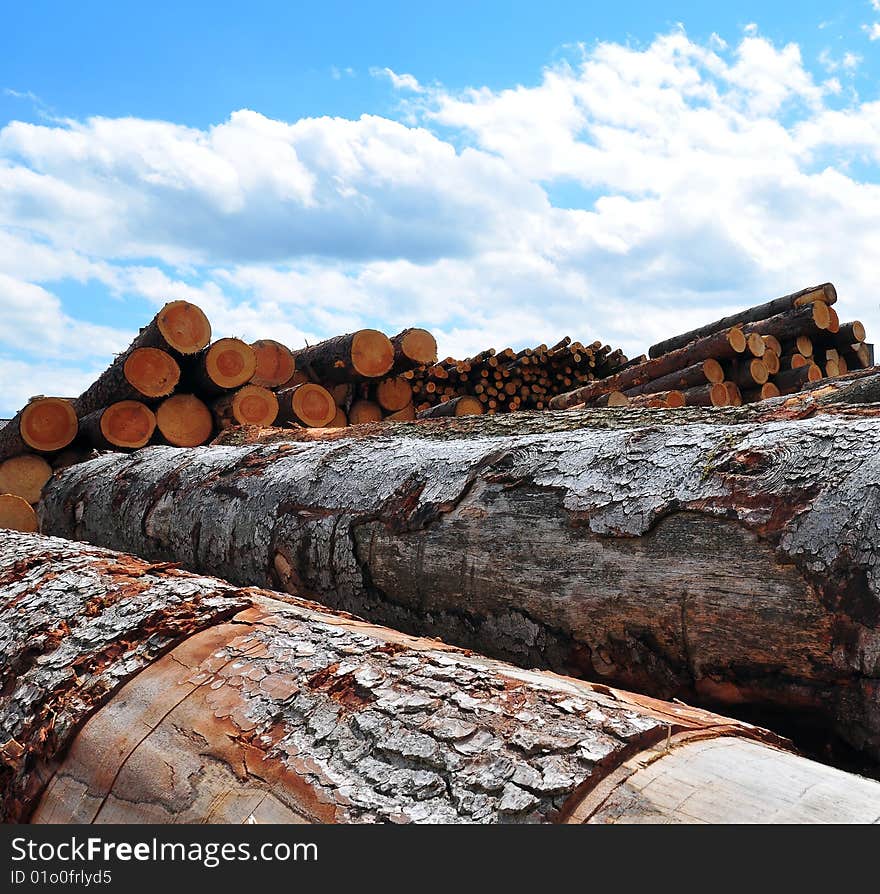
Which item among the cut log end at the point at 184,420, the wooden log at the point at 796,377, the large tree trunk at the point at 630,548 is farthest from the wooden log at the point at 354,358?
the large tree trunk at the point at 630,548

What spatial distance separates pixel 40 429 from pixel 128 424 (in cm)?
97

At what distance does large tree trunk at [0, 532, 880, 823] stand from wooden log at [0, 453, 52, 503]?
19.7ft

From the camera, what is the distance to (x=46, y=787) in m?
1.80

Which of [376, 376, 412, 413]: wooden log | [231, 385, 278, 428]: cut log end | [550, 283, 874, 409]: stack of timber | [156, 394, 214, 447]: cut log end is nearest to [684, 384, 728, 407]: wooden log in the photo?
[550, 283, 874, 409]: stack of timber

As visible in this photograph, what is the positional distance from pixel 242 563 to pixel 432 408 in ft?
17.5

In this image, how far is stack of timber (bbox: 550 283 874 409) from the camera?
7.89 metres

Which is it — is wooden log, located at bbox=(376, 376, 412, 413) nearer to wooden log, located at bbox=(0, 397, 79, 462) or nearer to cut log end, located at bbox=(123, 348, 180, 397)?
cut log end, located at bbox=(123, 348, 180, 397)

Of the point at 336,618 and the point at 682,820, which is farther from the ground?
the point at 336,618

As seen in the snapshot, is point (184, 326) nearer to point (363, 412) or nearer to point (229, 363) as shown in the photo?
point (229, 363)
